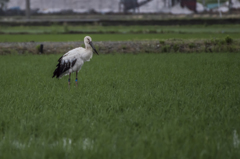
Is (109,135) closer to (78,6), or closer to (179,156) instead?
(179,156)

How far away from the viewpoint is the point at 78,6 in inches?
2058

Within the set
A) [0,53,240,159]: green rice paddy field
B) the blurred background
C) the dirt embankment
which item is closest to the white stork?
[0,53,240,159]: green rice paddy field

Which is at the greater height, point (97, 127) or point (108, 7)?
point (108, 7)

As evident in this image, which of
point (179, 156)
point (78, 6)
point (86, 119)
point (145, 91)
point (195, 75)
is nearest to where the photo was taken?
point (179, 156)

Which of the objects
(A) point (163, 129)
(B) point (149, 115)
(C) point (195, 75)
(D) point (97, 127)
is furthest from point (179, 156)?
(C) point (195, 75)

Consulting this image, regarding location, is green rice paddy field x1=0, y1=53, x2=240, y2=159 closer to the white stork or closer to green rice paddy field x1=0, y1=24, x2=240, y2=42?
the white stork

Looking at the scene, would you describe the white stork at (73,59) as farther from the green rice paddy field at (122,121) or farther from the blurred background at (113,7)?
the blurred background at (113,7)

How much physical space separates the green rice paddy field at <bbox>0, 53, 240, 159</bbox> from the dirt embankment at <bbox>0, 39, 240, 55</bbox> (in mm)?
7298

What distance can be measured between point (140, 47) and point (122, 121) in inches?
414

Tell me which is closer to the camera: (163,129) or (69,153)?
(69,153)

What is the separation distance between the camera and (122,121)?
382 cm

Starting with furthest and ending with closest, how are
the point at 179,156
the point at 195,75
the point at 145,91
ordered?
1. the point at 195,75
2. the point at 145,91
3. the point at 179,156

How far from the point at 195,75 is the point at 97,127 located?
14.6 feet

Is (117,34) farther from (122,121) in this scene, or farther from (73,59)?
(122,121)
